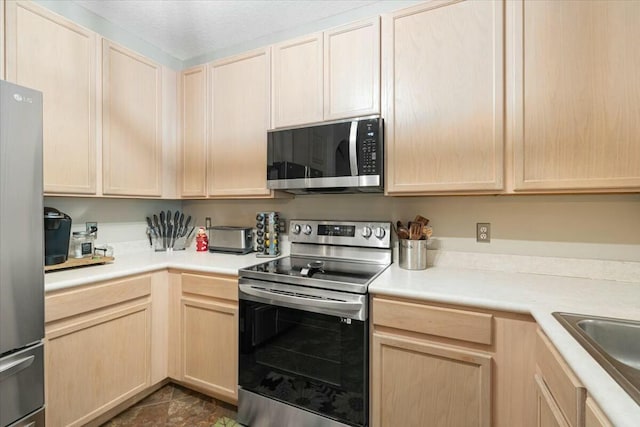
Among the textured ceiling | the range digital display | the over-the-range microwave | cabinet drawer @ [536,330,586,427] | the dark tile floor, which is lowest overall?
the dark tile floor

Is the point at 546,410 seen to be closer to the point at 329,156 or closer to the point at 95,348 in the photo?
the point at 329,156

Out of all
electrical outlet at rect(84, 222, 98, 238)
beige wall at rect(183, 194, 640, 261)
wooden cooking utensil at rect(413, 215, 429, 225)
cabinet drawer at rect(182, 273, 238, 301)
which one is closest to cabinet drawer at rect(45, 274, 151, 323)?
cabinet drawer at rect(182, 273, 238, 301)

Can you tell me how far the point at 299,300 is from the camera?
4.86 ft

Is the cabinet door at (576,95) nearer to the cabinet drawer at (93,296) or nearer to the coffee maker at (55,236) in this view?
the cabinet drawer at (93,296)

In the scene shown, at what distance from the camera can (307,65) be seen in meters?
1.86

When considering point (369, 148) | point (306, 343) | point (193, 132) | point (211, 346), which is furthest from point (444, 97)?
point (211, 346)

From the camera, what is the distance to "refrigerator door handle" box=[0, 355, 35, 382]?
1088mm

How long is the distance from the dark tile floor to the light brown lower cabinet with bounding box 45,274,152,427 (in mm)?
138

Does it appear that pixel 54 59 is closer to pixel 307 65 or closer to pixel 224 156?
pixel 224 156

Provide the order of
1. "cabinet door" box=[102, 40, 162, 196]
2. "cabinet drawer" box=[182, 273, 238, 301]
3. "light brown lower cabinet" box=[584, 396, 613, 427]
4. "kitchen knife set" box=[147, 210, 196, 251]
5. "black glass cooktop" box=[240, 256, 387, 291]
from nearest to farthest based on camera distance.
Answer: "light brown lower cabinet" box=[584, 396, 613, 427]
"black glass cooktop" box=[240, 256, 387, 291]
"cabinet drawer" box=[182, 273, 238, 301]
"cabinet door" box=[102, 40, 162, 196]
"kitchen knife set" box=[147, 210, 196, 251]

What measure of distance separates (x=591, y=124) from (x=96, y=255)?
9.20 ft

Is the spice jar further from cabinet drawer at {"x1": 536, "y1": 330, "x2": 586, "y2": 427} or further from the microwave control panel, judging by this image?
cabinet drawer at {"x1": 536, "y1": 330, "x2": 586, "y2": 427}

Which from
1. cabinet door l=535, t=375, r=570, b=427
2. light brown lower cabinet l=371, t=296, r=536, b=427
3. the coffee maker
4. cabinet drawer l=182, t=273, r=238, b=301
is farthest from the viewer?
cabinet drawer l=182, t=273, r=238, b=301

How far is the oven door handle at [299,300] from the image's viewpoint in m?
1.37
